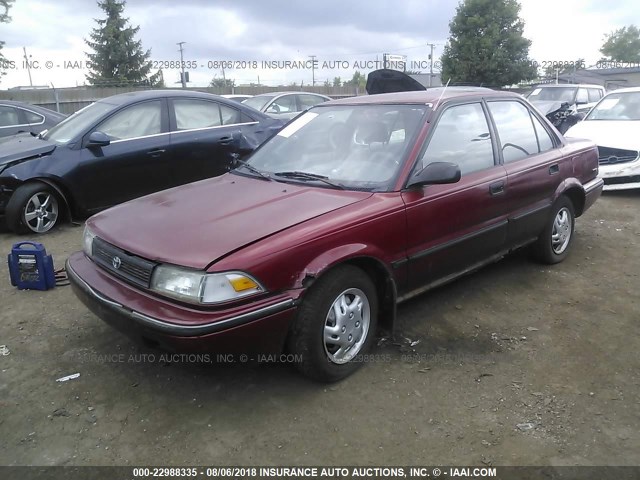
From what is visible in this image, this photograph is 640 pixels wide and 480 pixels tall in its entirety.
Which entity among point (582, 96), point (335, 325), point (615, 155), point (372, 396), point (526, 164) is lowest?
point (372, 396)

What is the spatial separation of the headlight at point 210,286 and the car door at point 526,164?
2361mm

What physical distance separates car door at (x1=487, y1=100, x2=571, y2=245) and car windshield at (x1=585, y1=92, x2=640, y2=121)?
15.5 ft

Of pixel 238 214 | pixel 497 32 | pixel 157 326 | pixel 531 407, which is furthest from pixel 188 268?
pixel 497 32

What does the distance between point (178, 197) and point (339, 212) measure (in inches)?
45.6

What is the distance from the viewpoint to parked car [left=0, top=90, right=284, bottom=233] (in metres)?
5.57

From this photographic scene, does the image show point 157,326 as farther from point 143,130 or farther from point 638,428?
point 143,130

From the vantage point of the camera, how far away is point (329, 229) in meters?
2.80

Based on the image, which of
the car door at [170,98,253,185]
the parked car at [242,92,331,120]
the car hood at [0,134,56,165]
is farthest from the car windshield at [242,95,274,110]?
the car hood at [0,134,56,165]

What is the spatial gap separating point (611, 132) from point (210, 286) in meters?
7.47

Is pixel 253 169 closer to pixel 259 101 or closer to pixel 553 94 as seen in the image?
pixel 259 101

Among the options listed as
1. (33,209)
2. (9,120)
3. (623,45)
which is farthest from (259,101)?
(623,45)

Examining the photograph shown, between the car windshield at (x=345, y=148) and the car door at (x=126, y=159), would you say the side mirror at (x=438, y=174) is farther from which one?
the car door at (x=126, y=159)

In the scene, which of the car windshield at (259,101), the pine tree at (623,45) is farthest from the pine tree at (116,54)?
the pine tree at (623,45)

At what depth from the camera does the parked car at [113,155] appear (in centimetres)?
557
